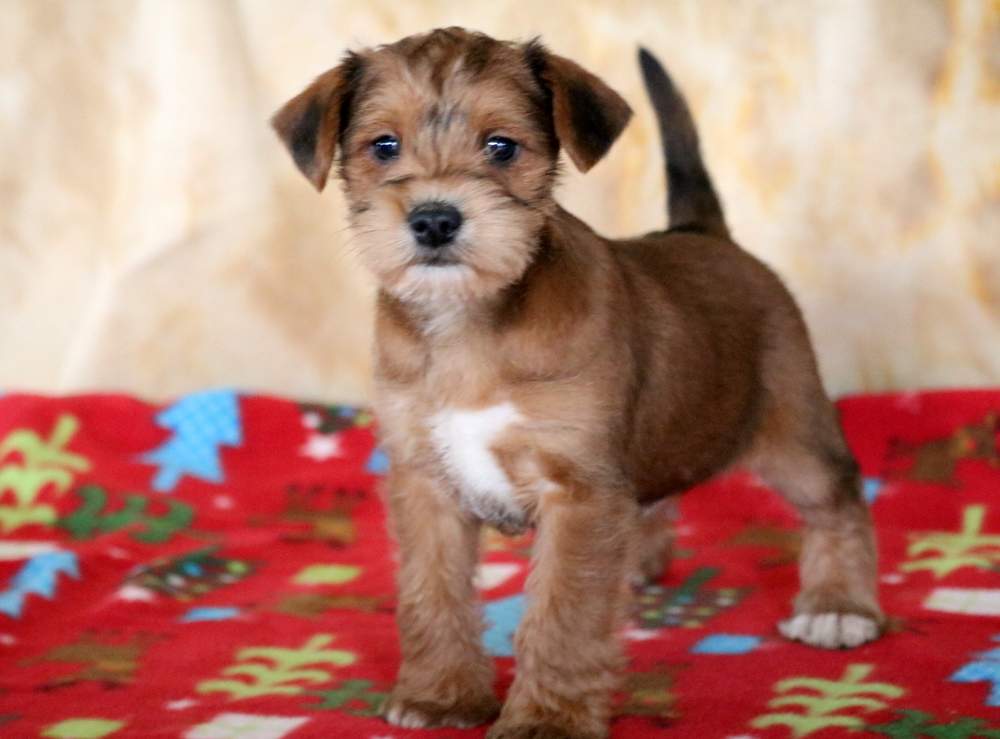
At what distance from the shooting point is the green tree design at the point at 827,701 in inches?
129

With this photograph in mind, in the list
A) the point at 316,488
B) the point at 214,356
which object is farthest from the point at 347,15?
the point at 316,488

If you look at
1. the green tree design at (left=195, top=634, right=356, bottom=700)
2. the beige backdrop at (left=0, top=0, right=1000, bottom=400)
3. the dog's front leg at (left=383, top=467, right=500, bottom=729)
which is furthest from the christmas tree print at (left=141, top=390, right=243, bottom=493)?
the dog's front leg at (left=383, top=467, right=500, bottom=729)

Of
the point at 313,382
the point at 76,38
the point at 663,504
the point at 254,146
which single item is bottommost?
the point at 663,504

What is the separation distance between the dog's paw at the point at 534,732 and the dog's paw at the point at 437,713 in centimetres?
20

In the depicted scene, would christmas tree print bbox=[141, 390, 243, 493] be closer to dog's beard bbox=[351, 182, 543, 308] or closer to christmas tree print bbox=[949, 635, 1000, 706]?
dog's beard bbox=[351, 182, 543, 308]

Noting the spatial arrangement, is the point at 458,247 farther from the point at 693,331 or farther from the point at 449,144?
the point at 693,331

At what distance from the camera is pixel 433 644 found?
136 inches

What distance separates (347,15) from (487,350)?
3.08 m

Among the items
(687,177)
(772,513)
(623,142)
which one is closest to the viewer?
(687,177)

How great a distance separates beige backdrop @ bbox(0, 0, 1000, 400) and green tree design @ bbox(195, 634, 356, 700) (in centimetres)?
214

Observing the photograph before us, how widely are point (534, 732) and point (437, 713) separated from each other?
0.31 m

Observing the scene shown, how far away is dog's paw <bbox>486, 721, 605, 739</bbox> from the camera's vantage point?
316 cm

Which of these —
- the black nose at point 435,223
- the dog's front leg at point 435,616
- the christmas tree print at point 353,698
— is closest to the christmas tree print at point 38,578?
the christmas tree print at point 353,698

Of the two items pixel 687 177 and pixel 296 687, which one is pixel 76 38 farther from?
pixel 296 687
